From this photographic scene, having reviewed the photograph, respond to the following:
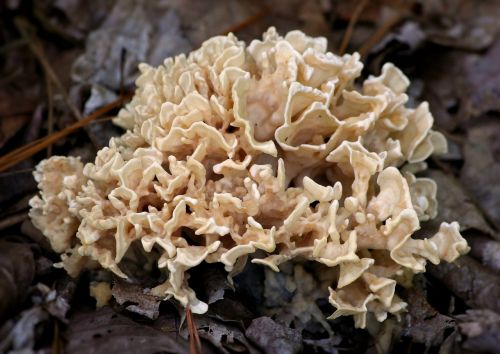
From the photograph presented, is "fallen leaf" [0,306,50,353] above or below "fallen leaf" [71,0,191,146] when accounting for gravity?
below

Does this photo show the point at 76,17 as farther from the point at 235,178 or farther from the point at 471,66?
the point at 471,66

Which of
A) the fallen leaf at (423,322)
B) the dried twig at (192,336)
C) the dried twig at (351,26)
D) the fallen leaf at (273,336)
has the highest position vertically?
the dried twig at (351,26)

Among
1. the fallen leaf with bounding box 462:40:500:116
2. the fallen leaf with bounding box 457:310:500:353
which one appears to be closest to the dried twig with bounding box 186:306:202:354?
the fallen leaf with bounding box 457:310:500:353

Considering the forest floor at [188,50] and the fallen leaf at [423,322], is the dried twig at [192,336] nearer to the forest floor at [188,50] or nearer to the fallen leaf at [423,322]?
the forest floor at [188,50]

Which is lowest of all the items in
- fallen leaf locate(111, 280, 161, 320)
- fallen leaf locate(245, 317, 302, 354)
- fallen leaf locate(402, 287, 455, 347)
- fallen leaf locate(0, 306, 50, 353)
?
fallen leaf locate(402, 287, 455, 347)

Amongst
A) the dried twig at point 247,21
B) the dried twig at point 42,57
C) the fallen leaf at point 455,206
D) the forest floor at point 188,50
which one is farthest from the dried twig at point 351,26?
the dried twig at point 42,57

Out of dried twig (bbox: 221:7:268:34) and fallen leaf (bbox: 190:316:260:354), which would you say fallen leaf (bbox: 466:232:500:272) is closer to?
fallen leaf (bbox: 190:316:260:354)
